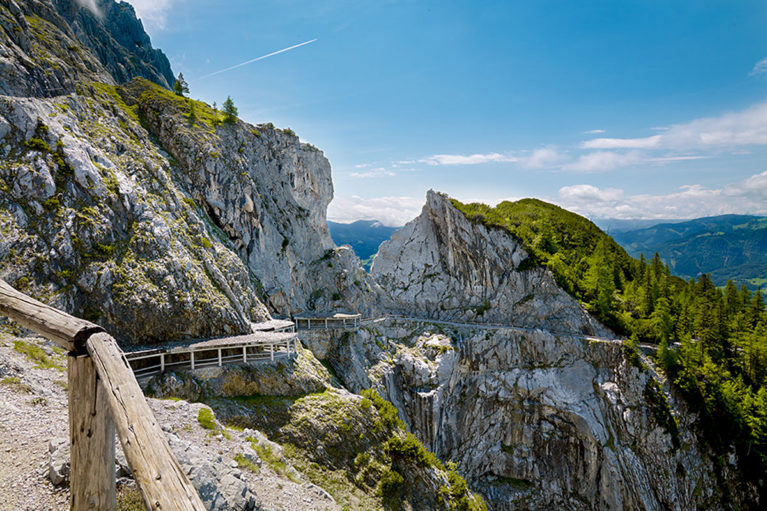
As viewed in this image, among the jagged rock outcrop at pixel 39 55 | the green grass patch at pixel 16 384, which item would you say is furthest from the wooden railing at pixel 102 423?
the jagged rock outcrop at pixel 39 55

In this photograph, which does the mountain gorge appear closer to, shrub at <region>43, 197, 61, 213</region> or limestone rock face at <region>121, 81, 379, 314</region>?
shrub at <region>43, 197, 61, 213</region>

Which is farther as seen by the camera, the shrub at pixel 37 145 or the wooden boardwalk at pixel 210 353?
the shrub at pixel 37 145

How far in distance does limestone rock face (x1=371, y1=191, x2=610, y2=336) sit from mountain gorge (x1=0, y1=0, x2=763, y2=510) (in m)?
0.35

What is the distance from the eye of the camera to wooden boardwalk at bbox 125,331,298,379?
23.0 m

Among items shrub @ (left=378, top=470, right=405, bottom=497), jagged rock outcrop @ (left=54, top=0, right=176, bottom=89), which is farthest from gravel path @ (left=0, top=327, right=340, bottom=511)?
jagged rock outcrop @ (left=54, top=0, right=176, bottom=89)

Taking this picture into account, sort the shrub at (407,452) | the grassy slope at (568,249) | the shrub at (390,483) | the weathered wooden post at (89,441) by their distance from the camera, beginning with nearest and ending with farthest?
the weathered wooden post at (89,441), the shrub at (390,483), the shrub at (407,452), the grassy slope at (568,249)

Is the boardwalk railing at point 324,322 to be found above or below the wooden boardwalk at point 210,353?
below

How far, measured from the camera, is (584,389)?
48.2 m

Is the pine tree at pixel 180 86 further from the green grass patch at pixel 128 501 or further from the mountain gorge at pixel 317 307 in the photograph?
the green grass patch at pixel 128 501

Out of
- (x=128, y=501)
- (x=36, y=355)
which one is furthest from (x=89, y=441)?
(x=36, y=355)

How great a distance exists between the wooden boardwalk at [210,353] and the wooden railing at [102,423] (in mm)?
22377

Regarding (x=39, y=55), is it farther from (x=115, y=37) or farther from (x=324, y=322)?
(x=115, y=37)

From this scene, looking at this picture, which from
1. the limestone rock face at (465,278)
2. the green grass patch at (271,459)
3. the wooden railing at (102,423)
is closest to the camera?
the wooden railing at (102,423)

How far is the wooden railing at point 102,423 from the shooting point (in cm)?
267
